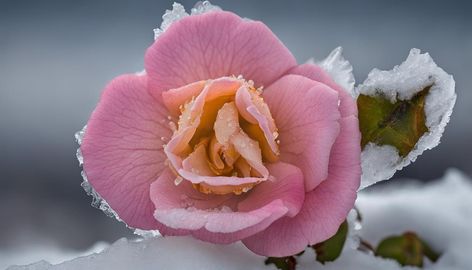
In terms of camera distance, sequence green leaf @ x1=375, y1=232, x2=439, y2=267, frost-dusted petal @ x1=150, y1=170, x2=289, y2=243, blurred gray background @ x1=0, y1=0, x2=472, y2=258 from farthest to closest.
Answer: blurred gray background @ x1=0, y1=0, x2=472, y2=258, green leaf @ x1=375, y1=232, x2=439, y2=267, frost-dusted petal @ x1=150, y1=170, x2=289, y2=243

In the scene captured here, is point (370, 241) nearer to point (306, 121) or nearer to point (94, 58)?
point (306, 121)

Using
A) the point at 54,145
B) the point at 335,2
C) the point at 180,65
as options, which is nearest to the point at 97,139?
the point at 180,65

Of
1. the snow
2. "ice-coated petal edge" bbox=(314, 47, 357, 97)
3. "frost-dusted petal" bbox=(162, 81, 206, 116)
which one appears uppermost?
"frost-dusted petal" bbox=(162, 81, 206, 116)

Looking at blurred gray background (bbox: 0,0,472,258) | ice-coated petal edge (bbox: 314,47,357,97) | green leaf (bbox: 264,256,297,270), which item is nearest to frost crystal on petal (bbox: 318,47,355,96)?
ice-coated petal edge (bbox: 314,47,357,97)

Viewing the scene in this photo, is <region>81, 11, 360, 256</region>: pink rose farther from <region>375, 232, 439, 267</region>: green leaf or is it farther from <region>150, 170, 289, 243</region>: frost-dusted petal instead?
<region>375, 232, 439, 267</region>: green leaf

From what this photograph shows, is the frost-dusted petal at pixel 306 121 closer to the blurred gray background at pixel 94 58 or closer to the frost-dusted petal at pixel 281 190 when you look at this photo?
the frost-dusted petal at pixel 281 190

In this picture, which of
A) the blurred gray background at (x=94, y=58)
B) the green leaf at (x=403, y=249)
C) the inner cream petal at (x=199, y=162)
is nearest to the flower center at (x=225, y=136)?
the inner cream petal at (x=199, y=162)
